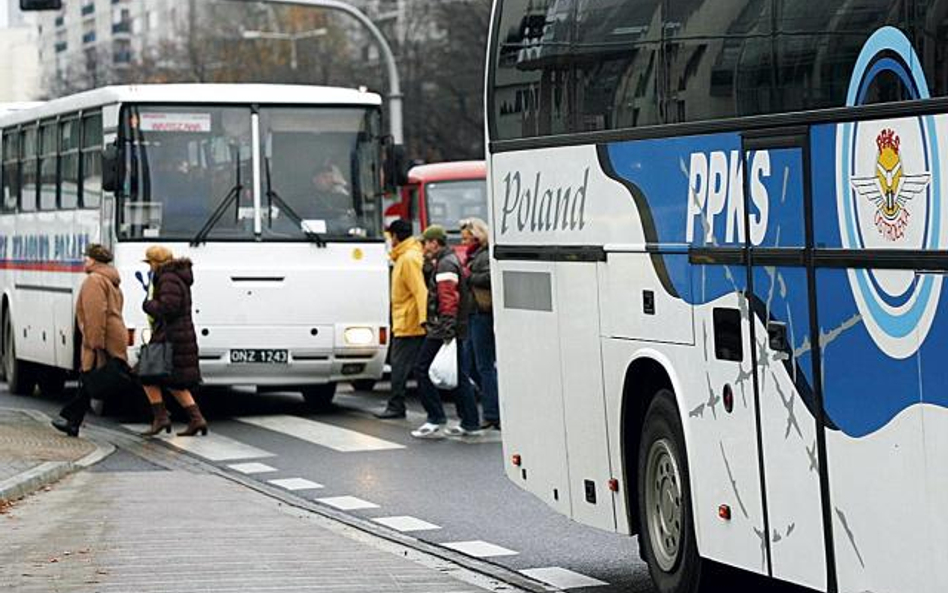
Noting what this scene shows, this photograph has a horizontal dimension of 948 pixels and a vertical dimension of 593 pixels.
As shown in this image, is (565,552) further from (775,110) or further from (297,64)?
(297,64)

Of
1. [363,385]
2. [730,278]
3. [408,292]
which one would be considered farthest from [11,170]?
[730,278]

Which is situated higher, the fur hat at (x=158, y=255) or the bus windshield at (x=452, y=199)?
the bus windshield at (x=452, y=199)

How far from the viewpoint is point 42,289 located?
25.9 m

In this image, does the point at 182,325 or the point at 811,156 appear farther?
the point at 182,325

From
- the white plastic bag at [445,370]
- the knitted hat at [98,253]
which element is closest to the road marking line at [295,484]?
the white plastic bag at [445,370]

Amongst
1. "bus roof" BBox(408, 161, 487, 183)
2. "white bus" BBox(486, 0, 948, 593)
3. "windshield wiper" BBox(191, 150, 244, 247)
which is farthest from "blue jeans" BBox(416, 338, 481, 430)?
"bus roof" BBox(408, 161, 487, 183)

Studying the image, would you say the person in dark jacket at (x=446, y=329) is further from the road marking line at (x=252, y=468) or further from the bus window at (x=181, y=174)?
the bus window at (x=181, y=174)

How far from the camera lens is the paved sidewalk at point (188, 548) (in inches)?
454

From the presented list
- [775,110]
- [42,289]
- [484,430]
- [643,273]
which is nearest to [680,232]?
[643,273]

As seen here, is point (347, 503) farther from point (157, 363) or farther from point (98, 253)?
point (98, 253)

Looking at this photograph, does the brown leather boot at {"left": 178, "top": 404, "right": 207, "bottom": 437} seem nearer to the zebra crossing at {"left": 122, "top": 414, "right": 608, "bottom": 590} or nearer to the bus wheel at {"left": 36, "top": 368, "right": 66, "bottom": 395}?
the zebra crossing at {"left": 122, "top": 414, "right": 608, "bottom": 590}

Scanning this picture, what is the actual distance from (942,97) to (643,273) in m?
3.06

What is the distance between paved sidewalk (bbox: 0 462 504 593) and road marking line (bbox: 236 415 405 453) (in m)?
3.47

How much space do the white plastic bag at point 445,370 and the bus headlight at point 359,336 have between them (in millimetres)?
2377
